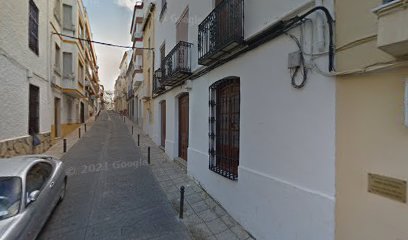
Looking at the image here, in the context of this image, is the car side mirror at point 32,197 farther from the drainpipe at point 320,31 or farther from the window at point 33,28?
the window at point 33,28

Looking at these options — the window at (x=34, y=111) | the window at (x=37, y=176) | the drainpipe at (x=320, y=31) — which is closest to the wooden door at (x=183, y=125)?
the window at (x=37, y=176)

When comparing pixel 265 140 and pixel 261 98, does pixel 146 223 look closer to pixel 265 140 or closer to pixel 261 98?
pixel 265 140

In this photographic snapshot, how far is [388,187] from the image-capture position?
A: 2.23 m

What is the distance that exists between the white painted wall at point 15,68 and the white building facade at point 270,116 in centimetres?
600

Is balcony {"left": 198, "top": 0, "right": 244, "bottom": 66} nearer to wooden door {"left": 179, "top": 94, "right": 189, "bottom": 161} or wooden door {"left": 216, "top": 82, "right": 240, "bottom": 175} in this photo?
wooden door {"left": 216, "top": 82, "right": 240, "bottom": 175}

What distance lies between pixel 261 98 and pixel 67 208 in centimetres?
467

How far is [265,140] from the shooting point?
377 cm

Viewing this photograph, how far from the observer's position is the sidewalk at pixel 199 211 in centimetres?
403

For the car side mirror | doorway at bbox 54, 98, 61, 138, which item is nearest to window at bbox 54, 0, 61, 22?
doorway at bbox 54, 98, 61, 138

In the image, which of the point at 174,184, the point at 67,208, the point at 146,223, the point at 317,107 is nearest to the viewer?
the point at 317,107

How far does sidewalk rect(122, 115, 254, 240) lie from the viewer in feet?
13.2

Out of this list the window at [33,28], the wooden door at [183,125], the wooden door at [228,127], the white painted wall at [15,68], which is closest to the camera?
the wooden door at [228,127]

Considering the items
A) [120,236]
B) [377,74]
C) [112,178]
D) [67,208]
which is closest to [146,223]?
[120,236]

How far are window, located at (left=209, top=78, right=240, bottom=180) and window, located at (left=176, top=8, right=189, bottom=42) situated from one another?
3.53 metres
